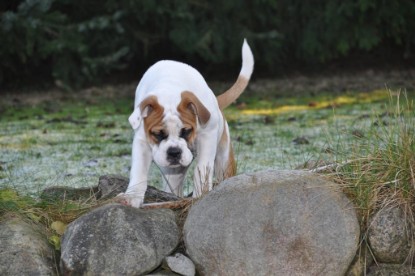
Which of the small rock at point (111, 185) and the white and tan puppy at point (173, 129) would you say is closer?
the white and tan puppy at point (173, 129)

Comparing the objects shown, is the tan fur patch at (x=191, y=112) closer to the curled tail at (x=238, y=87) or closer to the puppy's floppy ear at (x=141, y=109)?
the puppy's floppy ear at (x=141, y=109)

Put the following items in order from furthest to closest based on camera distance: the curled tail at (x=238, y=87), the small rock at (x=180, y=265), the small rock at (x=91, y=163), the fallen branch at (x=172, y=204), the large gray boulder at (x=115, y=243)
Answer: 1. the small rock at (x=91, y=163)
2. the curled tail at (x=238, y=87)
3. the fallen branch at (x=172, y=204)
4. the small rock at (x=180, y=265)
5. the large gray boulder at (x=115, y=243)

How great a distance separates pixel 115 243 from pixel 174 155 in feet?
2.51

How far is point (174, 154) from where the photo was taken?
448cm

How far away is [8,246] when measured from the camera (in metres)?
3.93

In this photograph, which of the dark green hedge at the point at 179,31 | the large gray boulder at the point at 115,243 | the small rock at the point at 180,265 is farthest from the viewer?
the dark green hedge at the point at 179,31

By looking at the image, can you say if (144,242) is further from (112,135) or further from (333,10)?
(333,10)

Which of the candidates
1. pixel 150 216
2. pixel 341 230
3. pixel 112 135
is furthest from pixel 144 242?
pixel 112 135

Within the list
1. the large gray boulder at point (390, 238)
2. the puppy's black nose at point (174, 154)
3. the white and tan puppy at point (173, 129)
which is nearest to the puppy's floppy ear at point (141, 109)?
the white and tan puppy at point (173, 129)

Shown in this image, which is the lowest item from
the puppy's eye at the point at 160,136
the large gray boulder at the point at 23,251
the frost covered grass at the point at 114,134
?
the frost covered grass at the point at 114,134

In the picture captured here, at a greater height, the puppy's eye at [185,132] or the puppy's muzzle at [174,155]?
the puppy's eye at [185,132]

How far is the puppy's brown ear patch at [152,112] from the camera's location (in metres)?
4.48

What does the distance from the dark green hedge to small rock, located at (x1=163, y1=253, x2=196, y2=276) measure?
27.7ft

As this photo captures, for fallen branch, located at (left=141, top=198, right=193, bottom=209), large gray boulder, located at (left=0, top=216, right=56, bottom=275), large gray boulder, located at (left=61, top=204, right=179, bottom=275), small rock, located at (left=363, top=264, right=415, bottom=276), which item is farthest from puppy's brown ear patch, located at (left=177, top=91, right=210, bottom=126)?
small rock, located at (left=363, top=264, right=415, bottom=276)
